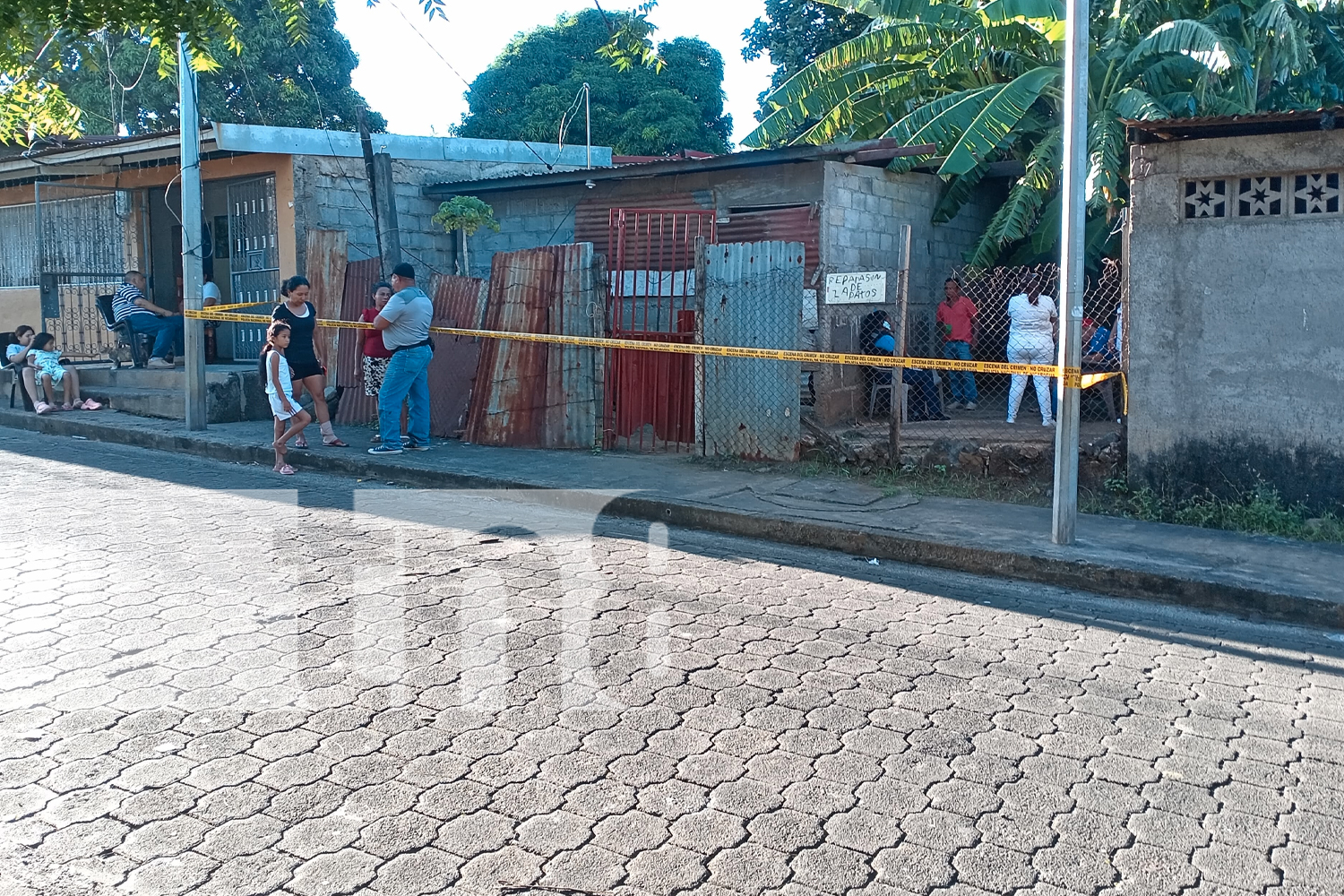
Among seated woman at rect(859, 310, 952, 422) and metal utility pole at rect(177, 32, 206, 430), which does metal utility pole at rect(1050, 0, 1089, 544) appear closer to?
seated woman at rect(859, 310, 952, 422)

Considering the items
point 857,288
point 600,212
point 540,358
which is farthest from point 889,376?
point 600,212

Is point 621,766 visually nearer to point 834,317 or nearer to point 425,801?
point 425,801

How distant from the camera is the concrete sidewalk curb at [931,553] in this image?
656cm

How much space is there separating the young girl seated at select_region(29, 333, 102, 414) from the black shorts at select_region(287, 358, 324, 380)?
4.57 metres

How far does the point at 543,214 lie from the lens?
1534 cm

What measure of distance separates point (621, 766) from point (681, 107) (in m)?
28.5

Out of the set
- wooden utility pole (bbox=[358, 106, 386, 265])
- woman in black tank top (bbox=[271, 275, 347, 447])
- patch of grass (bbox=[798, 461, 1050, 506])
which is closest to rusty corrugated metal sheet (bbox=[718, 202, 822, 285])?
patch of grass (bbox=[798, 461, 1050, 506])

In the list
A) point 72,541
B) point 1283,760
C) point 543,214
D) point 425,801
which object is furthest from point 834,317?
point 425,801

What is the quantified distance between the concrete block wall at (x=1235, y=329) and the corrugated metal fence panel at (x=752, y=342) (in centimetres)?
277

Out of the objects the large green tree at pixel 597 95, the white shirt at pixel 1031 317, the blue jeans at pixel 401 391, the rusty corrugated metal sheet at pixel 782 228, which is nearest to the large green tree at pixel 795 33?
the large green tree at pixel 597 95

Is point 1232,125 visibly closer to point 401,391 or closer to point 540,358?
point 540,358

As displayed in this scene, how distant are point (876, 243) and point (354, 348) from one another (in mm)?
6115

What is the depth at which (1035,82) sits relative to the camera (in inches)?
494

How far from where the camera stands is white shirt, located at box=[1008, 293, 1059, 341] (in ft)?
36.2
